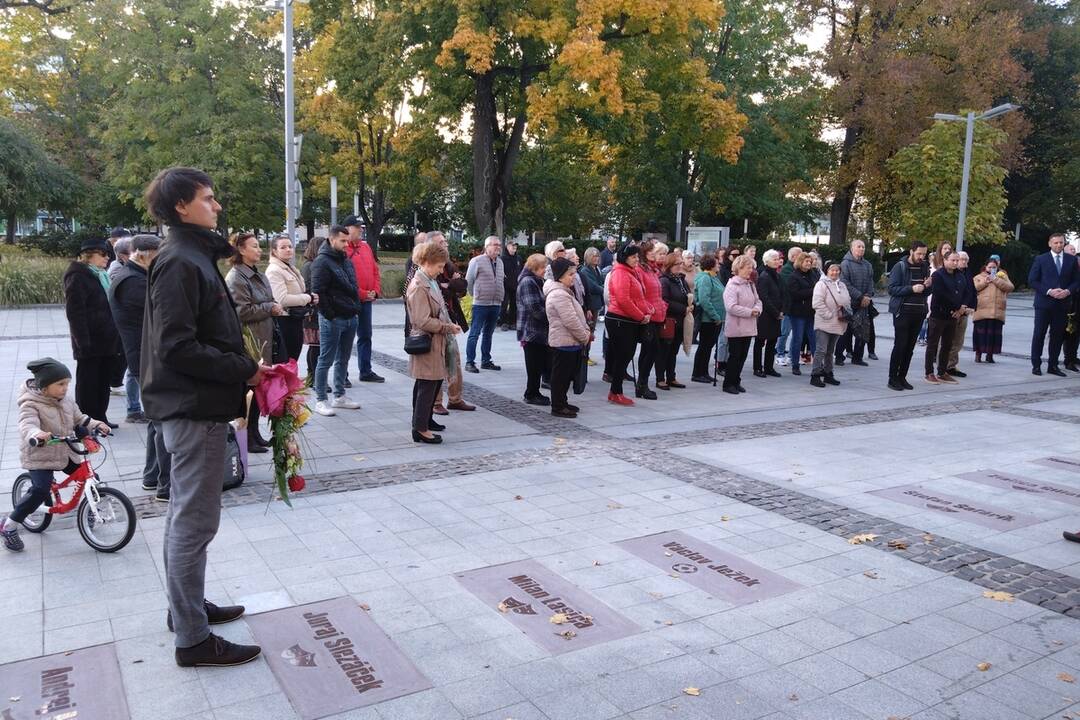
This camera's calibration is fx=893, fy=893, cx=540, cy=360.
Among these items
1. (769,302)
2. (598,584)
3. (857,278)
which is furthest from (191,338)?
(857,278)

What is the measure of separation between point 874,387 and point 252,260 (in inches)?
337

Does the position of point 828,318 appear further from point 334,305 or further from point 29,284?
point 29,284

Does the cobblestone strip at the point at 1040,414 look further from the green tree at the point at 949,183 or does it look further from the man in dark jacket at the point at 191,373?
the green tree at the point at 949,183

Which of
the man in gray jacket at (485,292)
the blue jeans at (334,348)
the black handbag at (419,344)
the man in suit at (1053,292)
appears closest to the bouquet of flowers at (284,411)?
the black handbag at (419,344)

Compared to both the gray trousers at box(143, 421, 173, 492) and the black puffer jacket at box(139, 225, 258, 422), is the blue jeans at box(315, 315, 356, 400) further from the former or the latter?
the black puffer jacket at box(139, 225, 258, 422)

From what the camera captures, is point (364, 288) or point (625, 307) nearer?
point (625, 307)

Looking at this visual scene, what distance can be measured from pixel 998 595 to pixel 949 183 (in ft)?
90.2

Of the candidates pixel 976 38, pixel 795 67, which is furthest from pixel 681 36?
pixel 976 38

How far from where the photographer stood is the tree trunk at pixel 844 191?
118 ft

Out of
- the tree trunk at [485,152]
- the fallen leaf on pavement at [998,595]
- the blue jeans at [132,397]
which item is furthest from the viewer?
the tree trunk at [485,152]

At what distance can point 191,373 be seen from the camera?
11.8 feet

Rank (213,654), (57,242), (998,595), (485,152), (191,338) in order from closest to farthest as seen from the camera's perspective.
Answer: (191,338)
(213,654)
(998,595)
(485,152)
(57,242)

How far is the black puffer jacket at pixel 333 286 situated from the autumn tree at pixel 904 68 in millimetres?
28491

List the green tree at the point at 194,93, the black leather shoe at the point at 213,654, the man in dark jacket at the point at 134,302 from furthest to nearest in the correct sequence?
the green tree at the point at 194,93
the man in dark jacket at the point at 134,302
the black leather shoe at the point at 213,654
